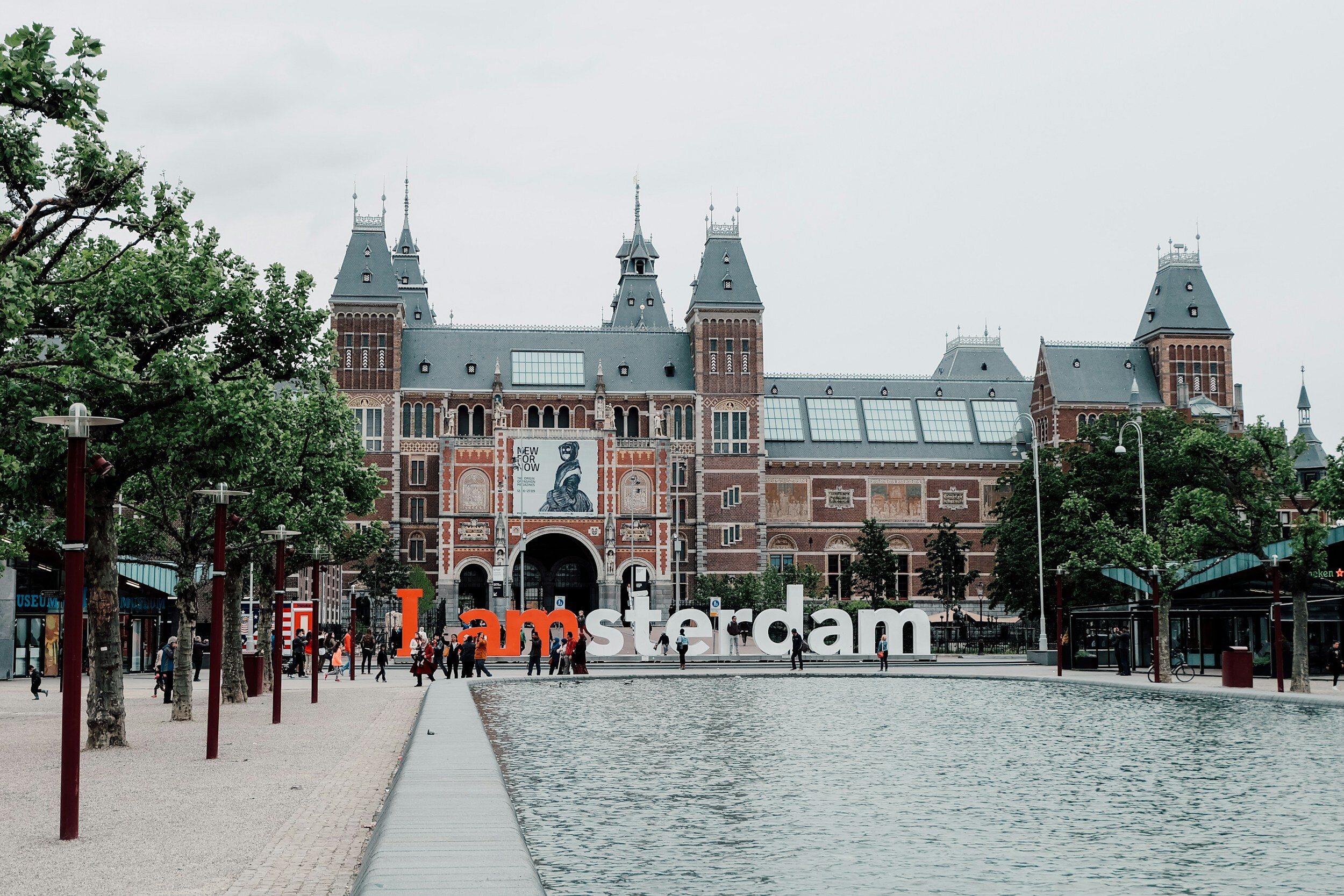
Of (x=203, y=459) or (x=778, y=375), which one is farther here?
(x=778, y=375)

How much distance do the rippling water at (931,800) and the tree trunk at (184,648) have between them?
5.23 meters

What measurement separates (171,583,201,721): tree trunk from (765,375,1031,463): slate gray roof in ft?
215

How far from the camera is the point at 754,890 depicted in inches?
366

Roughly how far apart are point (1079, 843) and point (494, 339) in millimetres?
78326

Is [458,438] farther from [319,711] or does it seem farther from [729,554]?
[319,711]

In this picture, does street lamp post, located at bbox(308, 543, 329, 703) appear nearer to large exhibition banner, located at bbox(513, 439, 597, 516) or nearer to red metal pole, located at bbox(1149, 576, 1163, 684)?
red metal pole, located at bbox(1149, 576, 1163, 684)

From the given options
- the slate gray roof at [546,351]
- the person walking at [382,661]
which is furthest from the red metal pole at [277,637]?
the slate gray roof at [546,351]

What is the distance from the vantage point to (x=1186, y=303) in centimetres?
8631

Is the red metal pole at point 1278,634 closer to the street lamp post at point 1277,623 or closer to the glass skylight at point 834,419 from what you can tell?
the street lamp post at point 1277,623

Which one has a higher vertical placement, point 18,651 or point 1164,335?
point 1164,335

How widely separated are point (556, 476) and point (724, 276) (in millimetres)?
15916

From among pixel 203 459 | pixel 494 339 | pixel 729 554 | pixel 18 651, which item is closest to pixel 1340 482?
pixel 203 459

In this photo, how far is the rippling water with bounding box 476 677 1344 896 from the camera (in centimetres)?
987

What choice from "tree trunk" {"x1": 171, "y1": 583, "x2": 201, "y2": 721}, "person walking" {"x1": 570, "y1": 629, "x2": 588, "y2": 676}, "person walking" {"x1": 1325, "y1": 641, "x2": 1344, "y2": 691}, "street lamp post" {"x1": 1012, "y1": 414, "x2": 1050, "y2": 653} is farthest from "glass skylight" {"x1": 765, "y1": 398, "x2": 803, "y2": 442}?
"tree trunk" {"x1": 171, "y1": 583, "x2": 201, "y2": 721}
